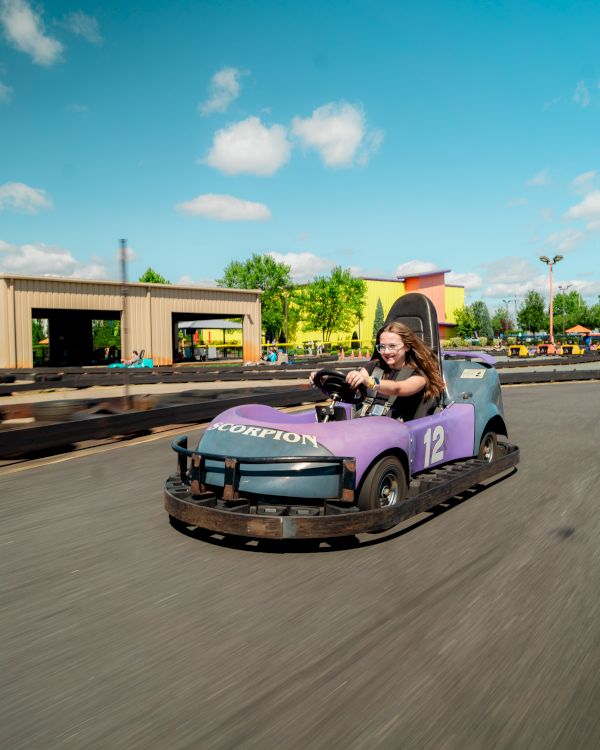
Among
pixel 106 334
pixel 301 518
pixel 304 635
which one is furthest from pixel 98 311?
pixel 106 334

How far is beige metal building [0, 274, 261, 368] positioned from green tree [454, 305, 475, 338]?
152 feet

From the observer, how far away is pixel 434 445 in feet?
14.8

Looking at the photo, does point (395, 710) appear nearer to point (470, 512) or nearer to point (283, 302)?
point (470, 512)

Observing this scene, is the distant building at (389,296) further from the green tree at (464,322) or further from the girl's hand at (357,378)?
the girl's hand at (357,378)

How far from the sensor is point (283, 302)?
70688 mm

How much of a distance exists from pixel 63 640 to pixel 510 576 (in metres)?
2.24

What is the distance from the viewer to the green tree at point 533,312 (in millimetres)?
83025

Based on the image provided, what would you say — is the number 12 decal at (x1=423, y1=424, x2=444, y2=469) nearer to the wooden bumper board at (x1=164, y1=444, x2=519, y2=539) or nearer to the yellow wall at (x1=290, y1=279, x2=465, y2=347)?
the wooden bumper board at (x1=164, y1=444, x2=519, y2=539)

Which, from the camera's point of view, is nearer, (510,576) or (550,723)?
(550,723)

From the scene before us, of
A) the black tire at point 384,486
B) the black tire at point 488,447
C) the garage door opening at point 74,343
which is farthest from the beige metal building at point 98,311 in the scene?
the black tire at point 384,486

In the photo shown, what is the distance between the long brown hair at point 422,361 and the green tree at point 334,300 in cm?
6245

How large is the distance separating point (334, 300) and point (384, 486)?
63882mm

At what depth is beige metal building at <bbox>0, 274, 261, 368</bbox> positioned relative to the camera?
91.7ft

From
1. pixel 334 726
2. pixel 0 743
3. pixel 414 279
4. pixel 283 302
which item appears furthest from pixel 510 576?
pixel 414 279
